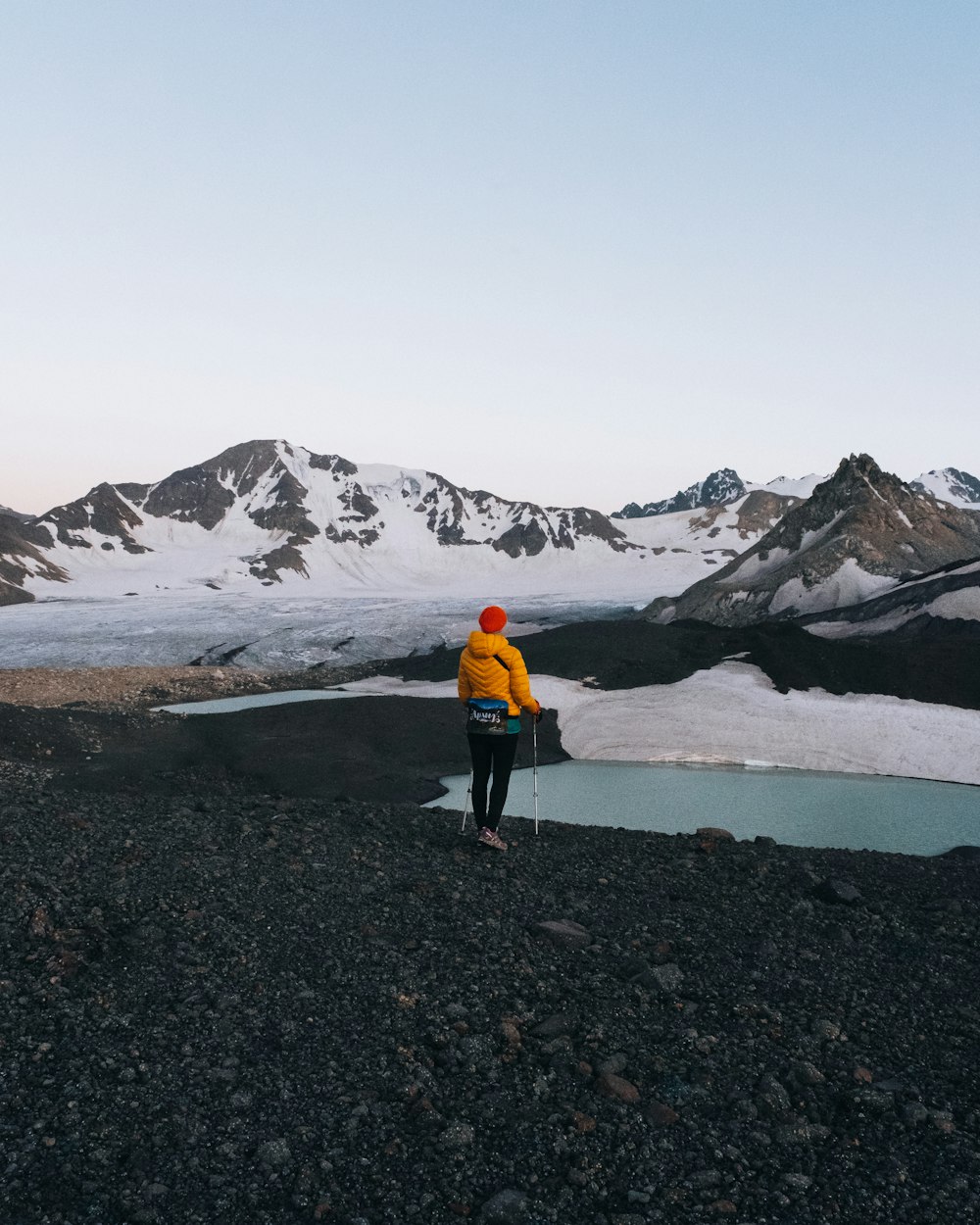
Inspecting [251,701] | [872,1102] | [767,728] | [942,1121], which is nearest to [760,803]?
[767,728]

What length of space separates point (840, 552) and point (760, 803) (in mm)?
41696

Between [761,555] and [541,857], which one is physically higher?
[761,555]

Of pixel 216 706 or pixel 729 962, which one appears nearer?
pixel 729 962

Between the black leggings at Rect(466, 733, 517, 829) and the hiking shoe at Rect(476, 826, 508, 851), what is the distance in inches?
3.0

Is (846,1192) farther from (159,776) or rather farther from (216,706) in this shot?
(216,706)

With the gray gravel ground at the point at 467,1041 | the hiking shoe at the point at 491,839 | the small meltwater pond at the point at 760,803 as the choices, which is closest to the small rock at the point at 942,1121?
the gray gravel ground at the point at 467,1041

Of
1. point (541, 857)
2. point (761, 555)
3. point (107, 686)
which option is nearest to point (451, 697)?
point (541, 857)

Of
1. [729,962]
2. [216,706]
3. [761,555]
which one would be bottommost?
[216,706]

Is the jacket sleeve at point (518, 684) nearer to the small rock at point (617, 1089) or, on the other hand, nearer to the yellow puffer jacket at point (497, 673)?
the yellow puffer jacket at point (497, 673)

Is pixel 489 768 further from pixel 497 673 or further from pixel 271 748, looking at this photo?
pixel 271 748

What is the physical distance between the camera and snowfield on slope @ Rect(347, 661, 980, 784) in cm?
2159

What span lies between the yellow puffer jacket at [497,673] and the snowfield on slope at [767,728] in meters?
13.9

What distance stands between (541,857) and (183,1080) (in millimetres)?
5738

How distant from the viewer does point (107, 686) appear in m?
36.7
